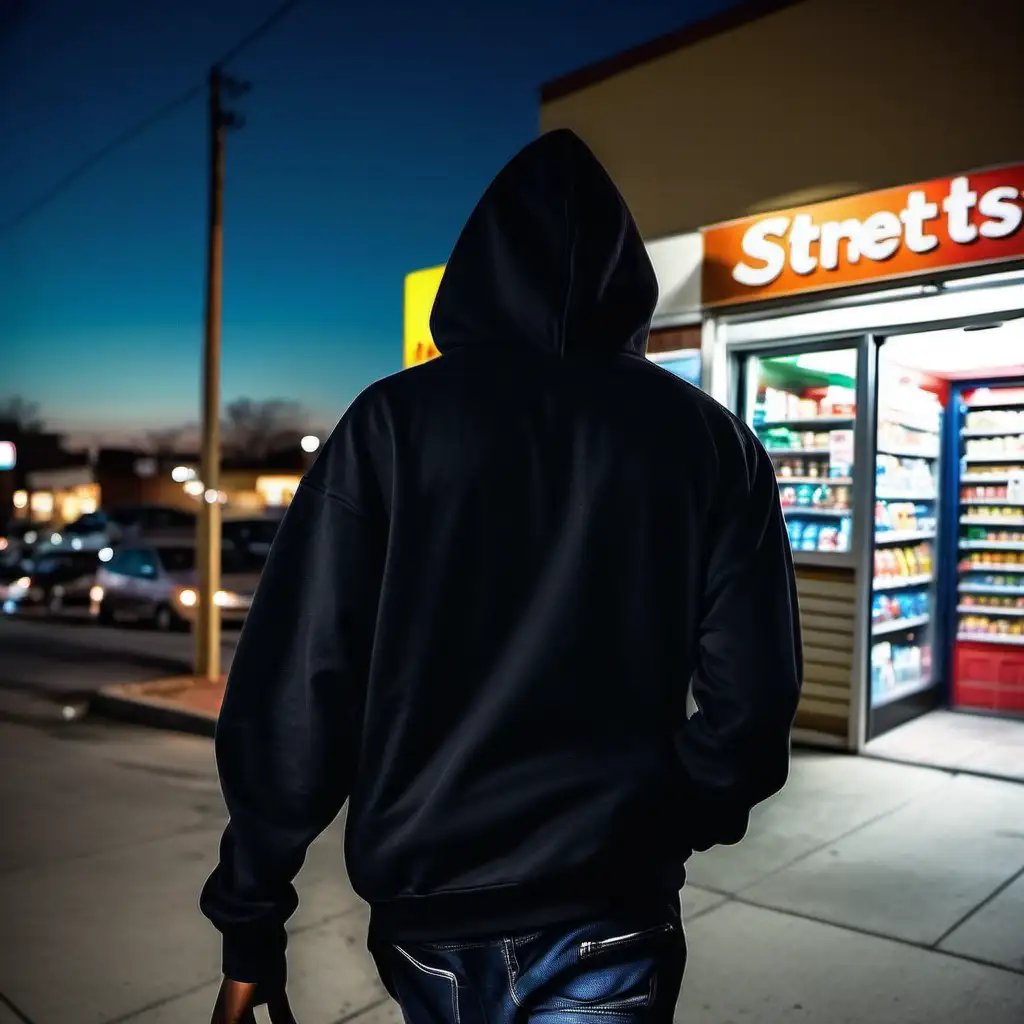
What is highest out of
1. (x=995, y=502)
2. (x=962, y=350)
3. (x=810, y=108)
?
(x=810, y=108)

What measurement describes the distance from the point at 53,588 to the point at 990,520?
18552 mm

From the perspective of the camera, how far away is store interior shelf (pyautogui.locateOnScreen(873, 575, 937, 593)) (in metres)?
7.95

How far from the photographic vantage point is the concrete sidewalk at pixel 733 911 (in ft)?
12.1

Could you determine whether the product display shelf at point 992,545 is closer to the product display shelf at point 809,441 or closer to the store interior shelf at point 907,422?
the store interior shelf at point 907,422

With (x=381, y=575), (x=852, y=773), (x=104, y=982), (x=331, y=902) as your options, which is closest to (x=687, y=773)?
(x=381, y=575)

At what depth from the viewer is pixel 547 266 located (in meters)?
1.63

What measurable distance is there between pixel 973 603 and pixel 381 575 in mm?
8429

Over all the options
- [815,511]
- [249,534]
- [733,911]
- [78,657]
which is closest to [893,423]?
[815,511]

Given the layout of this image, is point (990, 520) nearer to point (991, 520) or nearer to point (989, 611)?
point (991, 520)

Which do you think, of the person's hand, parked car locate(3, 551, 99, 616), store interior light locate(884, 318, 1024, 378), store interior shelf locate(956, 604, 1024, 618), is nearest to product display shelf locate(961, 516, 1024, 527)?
store interior shelf locate(956, 604, 1024, 618)

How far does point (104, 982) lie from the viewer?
12.7 ft

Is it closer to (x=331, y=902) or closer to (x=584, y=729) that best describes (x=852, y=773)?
(x=331, y=902)

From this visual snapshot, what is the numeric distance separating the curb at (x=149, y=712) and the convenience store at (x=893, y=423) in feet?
15.6

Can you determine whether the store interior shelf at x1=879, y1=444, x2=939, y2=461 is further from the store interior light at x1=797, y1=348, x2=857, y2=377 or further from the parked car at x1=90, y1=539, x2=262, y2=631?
the parked car at x1=90, y1=539, x2=262, y2=631
